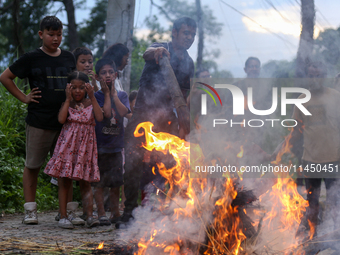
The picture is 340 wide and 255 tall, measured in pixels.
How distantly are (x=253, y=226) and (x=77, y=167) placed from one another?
6.41 ft

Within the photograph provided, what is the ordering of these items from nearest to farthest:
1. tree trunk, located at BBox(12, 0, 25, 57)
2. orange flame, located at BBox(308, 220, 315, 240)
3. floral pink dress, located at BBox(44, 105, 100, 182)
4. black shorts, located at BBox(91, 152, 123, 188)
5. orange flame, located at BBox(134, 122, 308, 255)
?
orange flame, located at BBox(134, 122, 308, 255) → orange flame, located at BBox(308, 220, 315, 240) → floral pink dress, located at BBox(44, 105, 100, 182) → black shorts, located at BBox(91, 152, 123, 188) → tree trunk, located at BBox(12, 0, 25, 57)

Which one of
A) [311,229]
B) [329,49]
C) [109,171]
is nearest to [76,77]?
[109,171]

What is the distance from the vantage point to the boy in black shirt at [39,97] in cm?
403

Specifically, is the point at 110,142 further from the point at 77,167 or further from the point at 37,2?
the point at 37,2

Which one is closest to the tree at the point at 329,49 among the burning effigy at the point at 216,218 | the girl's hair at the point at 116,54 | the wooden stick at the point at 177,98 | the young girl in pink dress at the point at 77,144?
the burning effigy at the point at 216,218

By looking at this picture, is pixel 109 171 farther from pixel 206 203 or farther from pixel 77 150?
pixel 206 203

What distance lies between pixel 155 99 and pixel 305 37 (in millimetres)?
2587

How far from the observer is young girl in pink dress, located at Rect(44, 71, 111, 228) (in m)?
3.91

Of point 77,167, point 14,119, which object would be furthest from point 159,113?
point 14,119

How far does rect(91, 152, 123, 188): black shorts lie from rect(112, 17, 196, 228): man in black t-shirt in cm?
28

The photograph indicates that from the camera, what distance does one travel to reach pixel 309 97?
4.41 metres

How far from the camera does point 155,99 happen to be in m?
4.26

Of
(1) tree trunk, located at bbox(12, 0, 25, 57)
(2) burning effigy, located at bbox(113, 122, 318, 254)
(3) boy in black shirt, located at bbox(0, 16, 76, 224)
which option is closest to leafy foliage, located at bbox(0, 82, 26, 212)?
(3) boy in black shirt, located at bbox(0, 16, 76, 224)

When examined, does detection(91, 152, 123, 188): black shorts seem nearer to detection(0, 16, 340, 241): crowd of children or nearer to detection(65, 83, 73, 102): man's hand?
detection(0, 16, 340, 241): crowd of children
